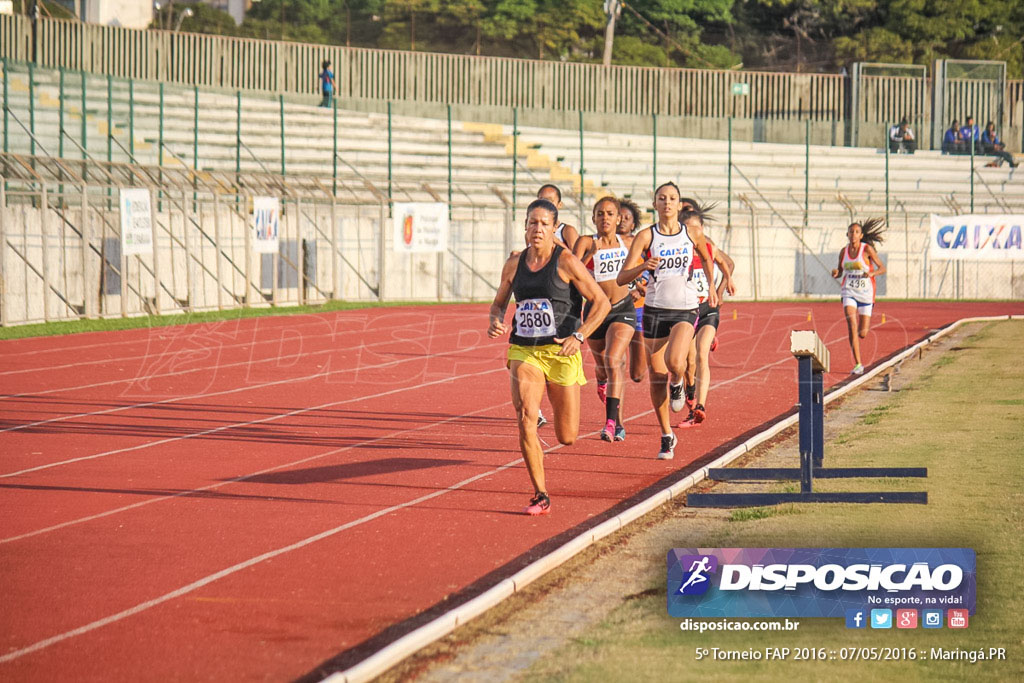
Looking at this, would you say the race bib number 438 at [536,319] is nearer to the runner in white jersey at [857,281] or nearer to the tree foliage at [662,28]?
the runner in white jersey at [857,281]

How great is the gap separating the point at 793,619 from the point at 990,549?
6.48 ft

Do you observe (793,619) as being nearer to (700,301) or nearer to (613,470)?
(613,470)

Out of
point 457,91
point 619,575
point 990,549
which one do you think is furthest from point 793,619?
point 457,91

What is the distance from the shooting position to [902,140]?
47469 mm

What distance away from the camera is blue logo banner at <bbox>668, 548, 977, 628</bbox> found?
19.4ft

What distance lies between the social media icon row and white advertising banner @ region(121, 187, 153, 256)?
2095 centimetres

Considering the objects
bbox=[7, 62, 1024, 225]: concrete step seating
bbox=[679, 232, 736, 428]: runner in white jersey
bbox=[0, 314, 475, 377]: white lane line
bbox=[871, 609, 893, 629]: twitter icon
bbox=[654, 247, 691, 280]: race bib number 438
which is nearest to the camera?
bbox=[871, 609, 893, 629]: twitter icon

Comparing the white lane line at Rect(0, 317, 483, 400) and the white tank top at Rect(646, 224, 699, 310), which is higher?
the white tank top at Rect(646, 224, 699, 310)

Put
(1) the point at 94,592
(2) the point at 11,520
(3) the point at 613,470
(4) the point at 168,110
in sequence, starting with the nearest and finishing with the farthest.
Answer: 1. (1) the point at 94,592
2. (2) the point at 11,520
3. (3) the point at 613,470
4. (4) the point at 168,110

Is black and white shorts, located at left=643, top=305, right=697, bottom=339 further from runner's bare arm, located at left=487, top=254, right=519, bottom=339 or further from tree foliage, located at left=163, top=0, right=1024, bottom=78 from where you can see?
tree foliage, located at left=163, top=0, right=1024, bottom=78

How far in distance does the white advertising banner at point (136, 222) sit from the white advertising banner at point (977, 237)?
24333 mm

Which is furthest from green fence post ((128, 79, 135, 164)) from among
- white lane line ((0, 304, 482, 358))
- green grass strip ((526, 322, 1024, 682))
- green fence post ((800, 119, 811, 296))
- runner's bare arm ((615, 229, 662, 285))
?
green grass strip ((526, 322, 1024, 682))

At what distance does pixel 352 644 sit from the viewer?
19.3ft

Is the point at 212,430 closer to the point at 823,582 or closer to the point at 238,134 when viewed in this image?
the point at 823,582
